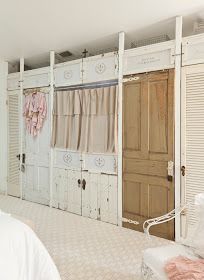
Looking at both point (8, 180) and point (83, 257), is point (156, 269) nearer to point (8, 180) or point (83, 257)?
point (83, 257)

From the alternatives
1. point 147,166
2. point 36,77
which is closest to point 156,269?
point 147,166

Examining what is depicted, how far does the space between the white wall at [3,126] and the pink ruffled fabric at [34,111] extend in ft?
1.95

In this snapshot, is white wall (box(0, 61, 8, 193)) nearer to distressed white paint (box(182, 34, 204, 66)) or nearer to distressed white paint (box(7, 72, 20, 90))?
distressed white paint (box(7, 72, 20, 90))

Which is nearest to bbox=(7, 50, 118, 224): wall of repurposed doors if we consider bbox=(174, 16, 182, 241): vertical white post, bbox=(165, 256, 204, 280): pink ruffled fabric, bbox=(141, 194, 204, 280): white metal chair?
bbox=(174, 16, 182, 241): vertical white post

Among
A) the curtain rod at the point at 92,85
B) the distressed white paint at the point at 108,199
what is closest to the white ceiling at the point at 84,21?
the curtain rod at the point at 92,85

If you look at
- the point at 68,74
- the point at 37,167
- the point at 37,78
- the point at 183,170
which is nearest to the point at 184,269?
the point at 183,170

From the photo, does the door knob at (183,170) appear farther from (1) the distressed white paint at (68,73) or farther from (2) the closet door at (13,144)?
(2) the closet door at (13,144)

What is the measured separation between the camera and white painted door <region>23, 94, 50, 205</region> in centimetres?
443

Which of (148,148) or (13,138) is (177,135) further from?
(13,138)

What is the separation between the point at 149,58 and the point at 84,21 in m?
0.89

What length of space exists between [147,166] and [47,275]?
72.9 inches

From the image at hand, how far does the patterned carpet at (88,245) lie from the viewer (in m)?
2.38

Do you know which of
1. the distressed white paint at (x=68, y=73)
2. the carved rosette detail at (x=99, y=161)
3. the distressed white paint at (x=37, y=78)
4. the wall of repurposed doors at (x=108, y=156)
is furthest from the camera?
the distressed white paint at (x=37, y=78)

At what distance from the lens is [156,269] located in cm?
178
